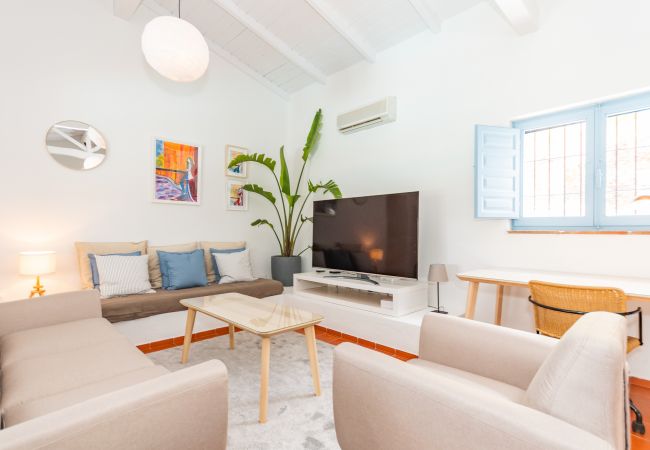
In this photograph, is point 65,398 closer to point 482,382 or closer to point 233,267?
point 482,382

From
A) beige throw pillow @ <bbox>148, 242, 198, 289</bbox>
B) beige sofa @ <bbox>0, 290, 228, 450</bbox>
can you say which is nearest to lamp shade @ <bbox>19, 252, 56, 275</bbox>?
beige sofa @ <bbox>0, 290, 228, 450</bbox>

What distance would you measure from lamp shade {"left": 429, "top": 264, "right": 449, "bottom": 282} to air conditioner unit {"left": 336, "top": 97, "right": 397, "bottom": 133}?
1.67m

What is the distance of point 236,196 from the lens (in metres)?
4.35

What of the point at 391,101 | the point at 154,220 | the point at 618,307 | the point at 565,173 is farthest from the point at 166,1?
the point at 618,307

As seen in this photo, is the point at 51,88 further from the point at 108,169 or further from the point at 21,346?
the point at 21,346

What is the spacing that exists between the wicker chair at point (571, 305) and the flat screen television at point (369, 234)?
1.15 metres

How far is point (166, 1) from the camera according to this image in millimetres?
3564

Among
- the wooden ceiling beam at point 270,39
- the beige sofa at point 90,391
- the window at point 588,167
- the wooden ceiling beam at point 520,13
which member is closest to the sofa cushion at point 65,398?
the beige sofa at point 90,391

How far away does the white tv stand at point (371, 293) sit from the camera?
3000 millimetres

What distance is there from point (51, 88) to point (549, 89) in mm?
4270

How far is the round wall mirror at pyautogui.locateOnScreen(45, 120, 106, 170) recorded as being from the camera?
122 inches

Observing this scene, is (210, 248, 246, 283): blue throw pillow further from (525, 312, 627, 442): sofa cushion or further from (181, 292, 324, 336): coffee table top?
(525, 312, 627, 442): sofa cushion

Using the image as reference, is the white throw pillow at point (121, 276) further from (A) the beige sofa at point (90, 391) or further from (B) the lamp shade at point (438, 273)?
(B) the lamp shade at point (438, 273)

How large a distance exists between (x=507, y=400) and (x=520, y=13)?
275cm
